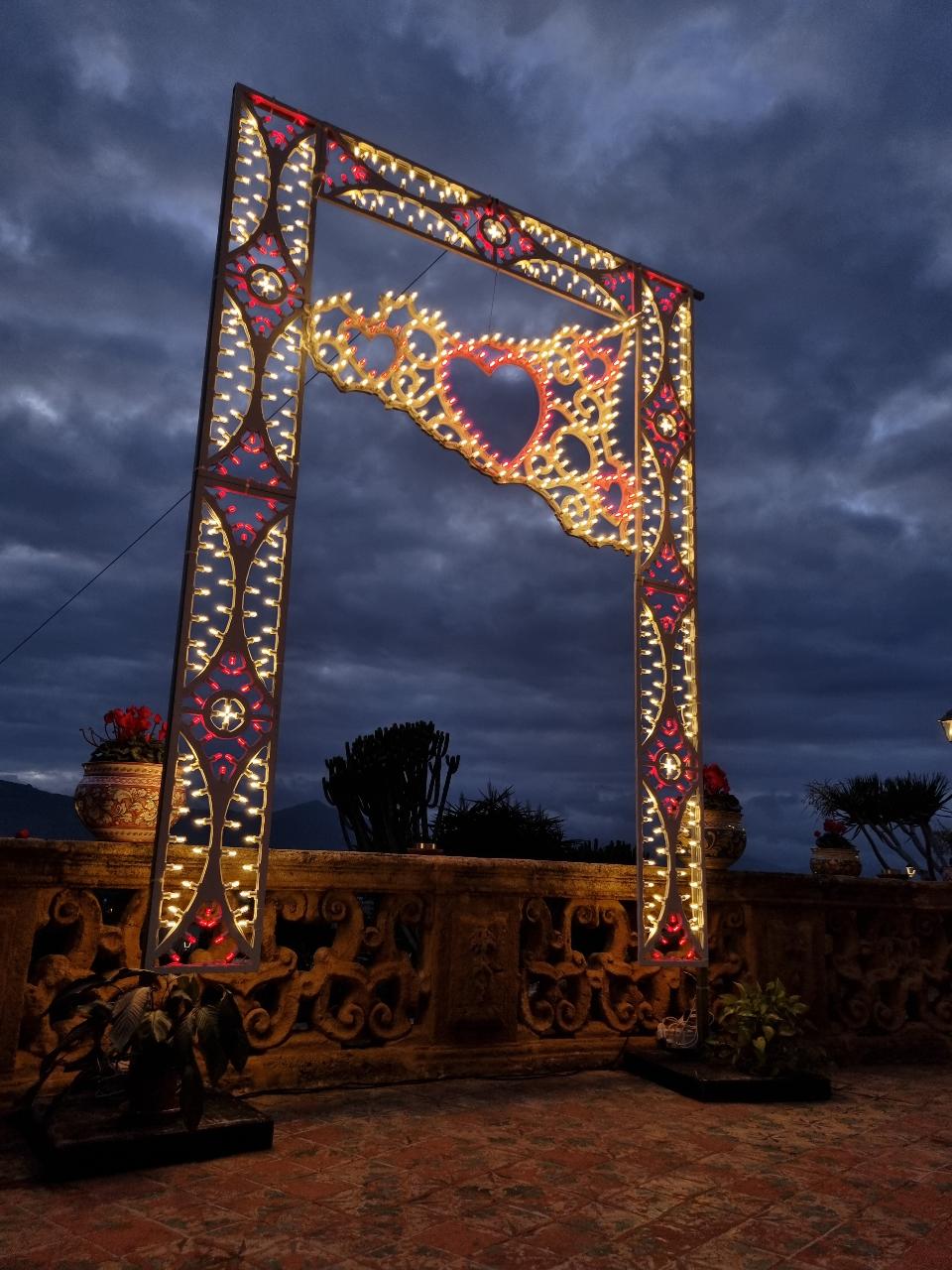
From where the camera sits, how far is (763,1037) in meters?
4.36

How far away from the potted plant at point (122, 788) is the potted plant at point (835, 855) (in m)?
3.94

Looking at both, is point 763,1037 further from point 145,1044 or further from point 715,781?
point 145,1044

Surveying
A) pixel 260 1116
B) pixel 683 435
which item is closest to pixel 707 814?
pixel 683 435

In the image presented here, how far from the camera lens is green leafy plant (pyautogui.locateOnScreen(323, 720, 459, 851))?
424 inches

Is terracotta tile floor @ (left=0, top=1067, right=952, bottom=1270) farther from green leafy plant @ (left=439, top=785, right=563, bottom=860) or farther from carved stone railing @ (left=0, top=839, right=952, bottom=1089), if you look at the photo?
green leafy plant @ (left=439, top=785, right=563, bottom=860)

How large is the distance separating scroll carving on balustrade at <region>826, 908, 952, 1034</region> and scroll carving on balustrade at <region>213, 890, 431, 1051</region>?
2541mm

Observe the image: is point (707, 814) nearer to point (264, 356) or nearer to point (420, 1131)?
point (420, 1131)

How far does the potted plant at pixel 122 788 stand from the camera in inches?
145

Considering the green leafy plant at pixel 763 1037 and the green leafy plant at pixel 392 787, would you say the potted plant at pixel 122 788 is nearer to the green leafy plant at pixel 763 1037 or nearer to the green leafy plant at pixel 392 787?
the green leafy plant at pixel 763 1037

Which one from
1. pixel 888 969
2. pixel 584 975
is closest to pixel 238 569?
pixel 584 975

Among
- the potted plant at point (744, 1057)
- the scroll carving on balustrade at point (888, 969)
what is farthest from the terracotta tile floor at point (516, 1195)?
the scroll carving on balustrade at point (888, 969)

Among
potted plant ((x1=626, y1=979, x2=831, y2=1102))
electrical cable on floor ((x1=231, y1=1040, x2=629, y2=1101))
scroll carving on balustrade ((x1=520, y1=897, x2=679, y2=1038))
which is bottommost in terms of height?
electrical cable on floor ((x1=231, y1=1040, x2=629, y2=1101))

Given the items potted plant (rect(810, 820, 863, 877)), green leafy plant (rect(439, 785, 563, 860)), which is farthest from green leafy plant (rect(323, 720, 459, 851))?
potted plant (rect(810, 820, 863, 877))

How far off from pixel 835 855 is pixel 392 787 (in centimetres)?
608
